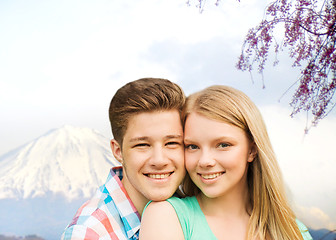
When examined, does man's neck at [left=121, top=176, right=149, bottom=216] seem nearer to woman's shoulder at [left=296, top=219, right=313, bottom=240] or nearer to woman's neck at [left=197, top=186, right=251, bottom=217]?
woman's neck at [left=197, top=186, right=251, bottom=217]

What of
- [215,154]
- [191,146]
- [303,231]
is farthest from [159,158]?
[303,231]

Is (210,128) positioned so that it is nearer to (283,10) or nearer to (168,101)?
(168,101)

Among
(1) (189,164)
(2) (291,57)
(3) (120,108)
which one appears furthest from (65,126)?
(1) (189,164)

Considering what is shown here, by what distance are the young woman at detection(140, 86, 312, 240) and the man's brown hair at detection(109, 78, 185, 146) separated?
0.11 metres

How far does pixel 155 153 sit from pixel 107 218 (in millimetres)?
432

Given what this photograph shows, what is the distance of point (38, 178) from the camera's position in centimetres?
540

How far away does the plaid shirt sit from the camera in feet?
6.60

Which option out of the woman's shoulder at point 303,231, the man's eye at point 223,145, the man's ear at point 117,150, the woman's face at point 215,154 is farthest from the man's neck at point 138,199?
the woman's shoulder at point 303,231

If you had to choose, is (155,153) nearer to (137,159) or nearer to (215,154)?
(137,159)

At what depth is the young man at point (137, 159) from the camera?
6.50ft

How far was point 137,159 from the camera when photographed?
2.04m

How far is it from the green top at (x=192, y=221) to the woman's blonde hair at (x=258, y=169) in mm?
180

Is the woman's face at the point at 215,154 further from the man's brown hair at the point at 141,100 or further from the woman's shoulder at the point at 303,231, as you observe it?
the woman's shoulder at the point at 303,231

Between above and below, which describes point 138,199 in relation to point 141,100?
below
